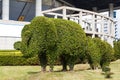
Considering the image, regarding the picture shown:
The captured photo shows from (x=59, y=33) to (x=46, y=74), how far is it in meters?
2.75

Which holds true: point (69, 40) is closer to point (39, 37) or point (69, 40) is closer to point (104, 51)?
point (39, 37)

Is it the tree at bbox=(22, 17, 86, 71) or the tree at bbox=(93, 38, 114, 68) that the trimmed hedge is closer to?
the tree at bbox=(93, 38, 114, 68)

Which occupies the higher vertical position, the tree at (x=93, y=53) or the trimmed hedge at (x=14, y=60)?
the tree at (x=93, y=53)

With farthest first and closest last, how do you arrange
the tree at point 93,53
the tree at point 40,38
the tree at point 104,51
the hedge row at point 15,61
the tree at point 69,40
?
the hedge row at point 15,61, the tree at point 104,51, the tree at point 93,53, the tree at point 69,40, the tree at point 40,38

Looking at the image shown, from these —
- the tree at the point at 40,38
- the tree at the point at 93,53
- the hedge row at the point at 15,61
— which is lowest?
the hedge row at the point at 15,61

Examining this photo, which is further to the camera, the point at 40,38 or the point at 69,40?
the point at 69,40

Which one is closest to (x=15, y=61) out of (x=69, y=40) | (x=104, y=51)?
Answer: (x=104, y=51)

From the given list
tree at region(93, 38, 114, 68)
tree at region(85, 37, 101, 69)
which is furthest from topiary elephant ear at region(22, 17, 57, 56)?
tree at region(93, 38, 114, 68)

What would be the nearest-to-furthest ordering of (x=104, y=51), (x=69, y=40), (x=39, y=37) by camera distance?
(x=39, y=37) < (x=69, y=40) < (x=104, y=51)

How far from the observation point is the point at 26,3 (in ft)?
158

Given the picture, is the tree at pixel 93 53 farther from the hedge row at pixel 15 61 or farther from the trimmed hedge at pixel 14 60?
the hedge row at pixel 15 61

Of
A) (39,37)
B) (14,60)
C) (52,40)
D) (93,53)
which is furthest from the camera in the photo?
(14,60)

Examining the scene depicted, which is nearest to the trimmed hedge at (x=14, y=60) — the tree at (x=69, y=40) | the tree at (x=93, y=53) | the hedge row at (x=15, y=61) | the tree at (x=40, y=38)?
the hedge row at (x=15, y=61)

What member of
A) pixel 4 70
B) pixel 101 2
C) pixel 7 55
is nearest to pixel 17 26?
pixel 7 55
